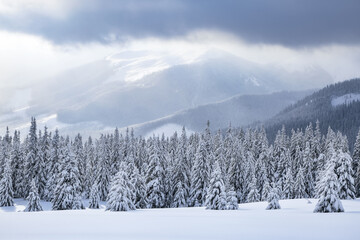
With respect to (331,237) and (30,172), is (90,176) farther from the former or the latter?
(331,237)

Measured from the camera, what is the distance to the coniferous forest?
62.4 meters

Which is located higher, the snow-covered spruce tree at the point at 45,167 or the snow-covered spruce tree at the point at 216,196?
the snow-covered spruce tree at the point at 45,167

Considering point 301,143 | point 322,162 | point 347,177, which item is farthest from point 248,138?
point 347,177

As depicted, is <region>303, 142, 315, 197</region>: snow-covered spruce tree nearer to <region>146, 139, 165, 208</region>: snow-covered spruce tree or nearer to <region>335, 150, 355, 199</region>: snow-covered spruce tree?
<region>146, 139, 165, 208</region>: snow-covered spruce tree

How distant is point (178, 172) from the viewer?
Answer: 73375mm

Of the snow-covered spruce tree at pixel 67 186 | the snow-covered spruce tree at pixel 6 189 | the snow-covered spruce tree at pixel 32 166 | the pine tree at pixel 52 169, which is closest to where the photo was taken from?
the snow-covered spruce tree at pixel 67 186

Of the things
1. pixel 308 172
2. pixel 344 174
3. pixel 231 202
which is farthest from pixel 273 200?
pixel 308 172

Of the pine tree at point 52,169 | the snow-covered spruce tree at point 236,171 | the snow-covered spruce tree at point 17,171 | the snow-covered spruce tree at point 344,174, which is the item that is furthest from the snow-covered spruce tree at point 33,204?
the snow-covered spruce tree at point 344,174

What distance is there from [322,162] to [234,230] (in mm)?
67525

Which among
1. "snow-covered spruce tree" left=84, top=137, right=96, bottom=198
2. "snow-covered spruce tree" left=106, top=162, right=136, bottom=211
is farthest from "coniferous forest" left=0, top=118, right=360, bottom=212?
"snow-covered spruce tree" left=106, top=162, right=136, bottom=211

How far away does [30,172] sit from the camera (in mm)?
82625

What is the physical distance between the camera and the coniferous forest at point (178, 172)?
205 ft

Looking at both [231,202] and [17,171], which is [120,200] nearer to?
[231,202]

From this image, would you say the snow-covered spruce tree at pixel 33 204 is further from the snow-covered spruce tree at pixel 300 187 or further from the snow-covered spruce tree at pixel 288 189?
the snow-covered spruce tree at pixel 300 187
